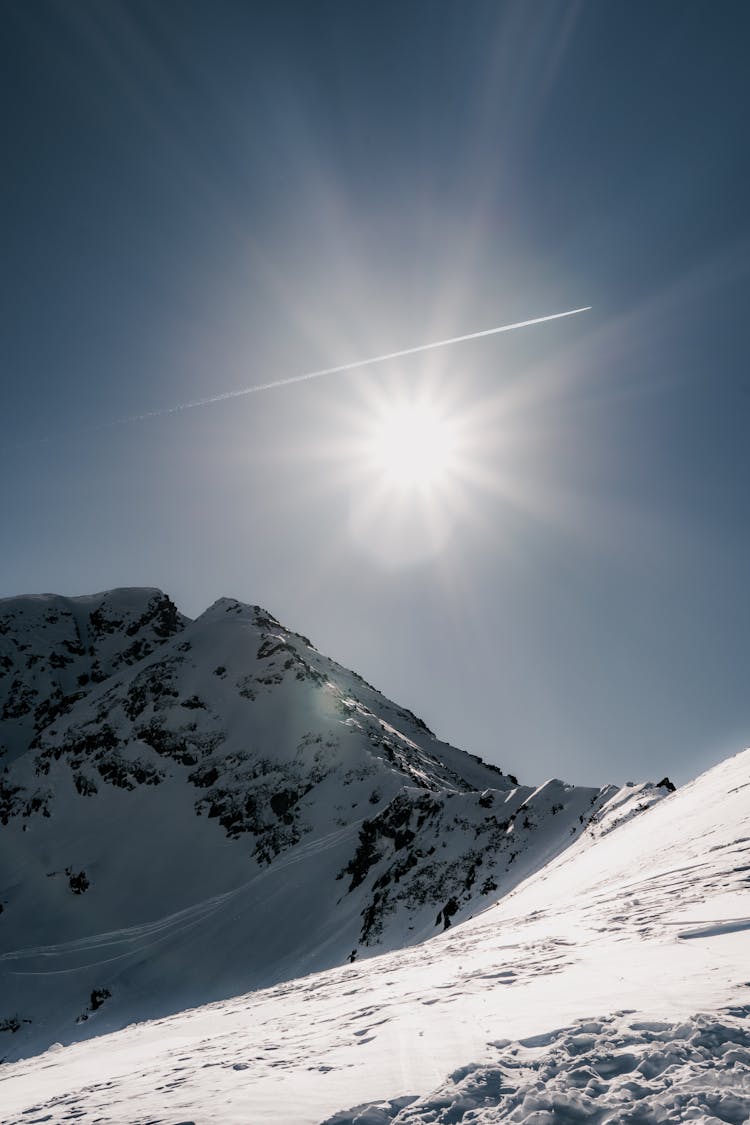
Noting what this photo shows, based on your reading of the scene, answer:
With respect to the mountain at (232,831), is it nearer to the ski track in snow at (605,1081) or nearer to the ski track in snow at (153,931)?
the ski track in snow at (153,931)

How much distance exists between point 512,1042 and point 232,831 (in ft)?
192

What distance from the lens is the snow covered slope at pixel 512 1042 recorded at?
4.57 meters

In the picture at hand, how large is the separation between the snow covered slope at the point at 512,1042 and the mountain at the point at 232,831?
61.6ft

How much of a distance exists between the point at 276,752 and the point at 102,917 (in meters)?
20.4

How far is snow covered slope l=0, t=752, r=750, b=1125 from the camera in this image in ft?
15.0

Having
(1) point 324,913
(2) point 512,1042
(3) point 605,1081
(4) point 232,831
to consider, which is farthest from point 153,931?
(3) point 605,1081

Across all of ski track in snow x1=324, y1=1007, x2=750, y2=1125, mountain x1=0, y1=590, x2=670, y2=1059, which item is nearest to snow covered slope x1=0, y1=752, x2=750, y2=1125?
ski track in snow x1=324, y1=1007, x2=750, y2=1125

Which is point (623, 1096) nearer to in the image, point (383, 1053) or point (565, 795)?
point (383, 1053)

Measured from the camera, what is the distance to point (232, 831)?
191 ft

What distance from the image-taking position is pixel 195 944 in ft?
144

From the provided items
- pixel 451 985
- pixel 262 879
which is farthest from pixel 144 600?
pixel 451 985

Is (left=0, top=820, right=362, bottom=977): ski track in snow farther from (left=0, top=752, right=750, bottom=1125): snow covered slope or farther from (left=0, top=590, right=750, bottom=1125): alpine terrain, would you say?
(left=0, top=752, right=750, bottom=1125): snow covered slope

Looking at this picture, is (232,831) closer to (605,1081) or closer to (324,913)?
(324,913)

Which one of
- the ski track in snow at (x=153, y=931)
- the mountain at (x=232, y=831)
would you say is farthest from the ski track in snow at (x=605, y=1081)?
the ski track in snow at (x=153, y=931)
